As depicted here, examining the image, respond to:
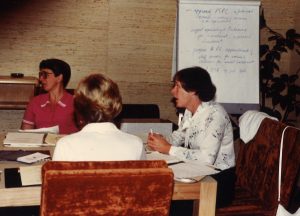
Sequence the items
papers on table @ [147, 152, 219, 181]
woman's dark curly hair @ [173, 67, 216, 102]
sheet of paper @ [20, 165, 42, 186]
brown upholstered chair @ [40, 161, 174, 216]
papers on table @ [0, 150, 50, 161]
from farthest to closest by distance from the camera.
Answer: woman's dark curly hair @ [173, 67, 216, 102] < papers on table @ [0, 150, 50, 161] < papers on table @ [147, 152, 219, 181] < sheet of paper @ [20, 165, 42, 186] < brown upholstered chair @ [40, 161, 174, 216]

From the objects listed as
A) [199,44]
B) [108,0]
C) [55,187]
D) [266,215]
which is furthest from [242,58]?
[55,187]

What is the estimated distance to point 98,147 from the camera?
169 cm

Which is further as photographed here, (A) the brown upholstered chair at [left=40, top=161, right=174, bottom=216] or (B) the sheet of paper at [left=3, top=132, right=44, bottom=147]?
(B) the sheet of paper at [left=3, top=132, right=44, bottom=147]

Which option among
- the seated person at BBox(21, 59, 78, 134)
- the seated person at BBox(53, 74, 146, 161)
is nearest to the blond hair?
the seated person at BBox(53, 74, 146, 161)

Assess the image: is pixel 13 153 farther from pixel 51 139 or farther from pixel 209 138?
pixel 209 138

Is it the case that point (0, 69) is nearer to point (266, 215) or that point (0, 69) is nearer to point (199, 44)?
point (199, 44)

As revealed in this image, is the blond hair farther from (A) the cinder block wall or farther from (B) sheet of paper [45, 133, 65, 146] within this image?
(A) the cinder block wall

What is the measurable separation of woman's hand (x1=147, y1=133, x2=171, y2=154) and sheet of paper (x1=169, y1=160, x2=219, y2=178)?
179mm

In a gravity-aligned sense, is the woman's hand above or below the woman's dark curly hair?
below

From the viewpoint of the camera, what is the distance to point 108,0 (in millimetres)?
4379

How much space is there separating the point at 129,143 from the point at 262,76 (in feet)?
9.13

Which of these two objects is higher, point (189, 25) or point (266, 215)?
point (189, 25)

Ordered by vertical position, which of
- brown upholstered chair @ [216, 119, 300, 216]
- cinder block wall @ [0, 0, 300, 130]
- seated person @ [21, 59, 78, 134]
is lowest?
brown upholstered chair @ [216, 119, 300, 216]

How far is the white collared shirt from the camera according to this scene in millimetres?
1690
